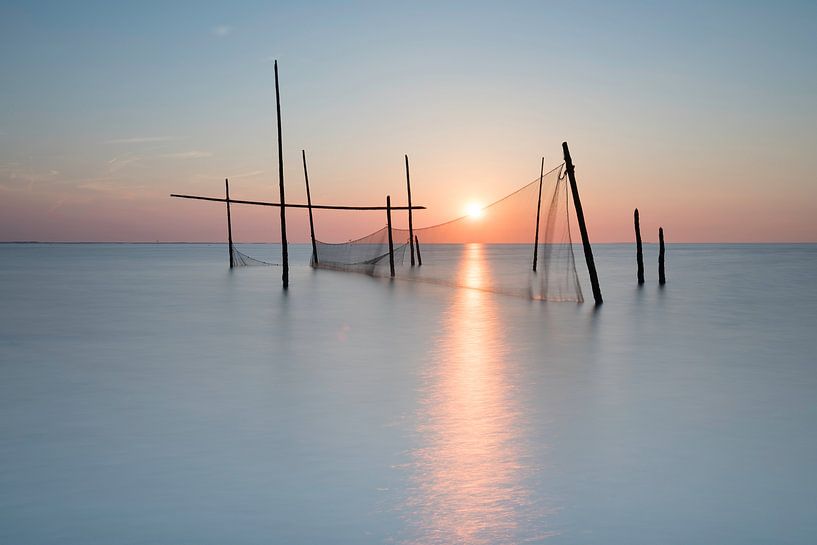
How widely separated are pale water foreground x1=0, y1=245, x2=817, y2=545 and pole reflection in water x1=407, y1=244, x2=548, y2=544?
0.03 meters

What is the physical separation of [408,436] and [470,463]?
1.04 meters

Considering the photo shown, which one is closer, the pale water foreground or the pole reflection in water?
the pole reflection in water

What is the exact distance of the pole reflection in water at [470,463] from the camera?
4859 mm

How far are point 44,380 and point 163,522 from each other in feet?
22.6

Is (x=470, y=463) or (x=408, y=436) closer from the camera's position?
(x=470, y=463)

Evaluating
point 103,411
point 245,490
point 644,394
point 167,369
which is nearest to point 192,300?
point 167,369

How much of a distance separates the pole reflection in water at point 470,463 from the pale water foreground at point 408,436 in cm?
3

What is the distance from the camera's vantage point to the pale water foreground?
16.3 feet

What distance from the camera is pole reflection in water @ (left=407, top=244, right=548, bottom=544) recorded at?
191 inches

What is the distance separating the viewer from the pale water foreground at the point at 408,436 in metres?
4.98

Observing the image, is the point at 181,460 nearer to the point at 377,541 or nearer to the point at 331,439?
the point at 331,439

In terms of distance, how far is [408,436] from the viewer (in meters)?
7.25

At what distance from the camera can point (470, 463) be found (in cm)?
636

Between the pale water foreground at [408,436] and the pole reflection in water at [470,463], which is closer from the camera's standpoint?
the pole reflection in water at [470,463]
